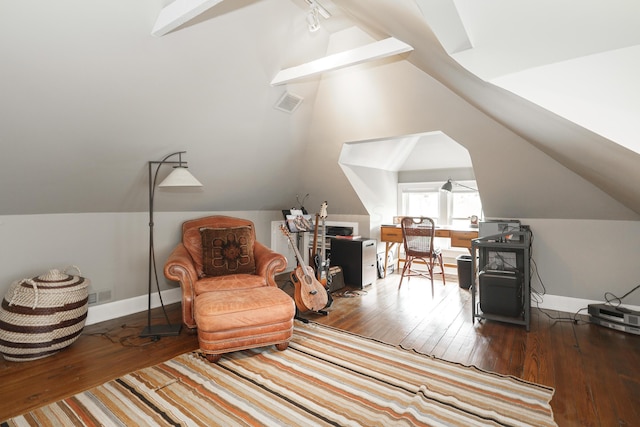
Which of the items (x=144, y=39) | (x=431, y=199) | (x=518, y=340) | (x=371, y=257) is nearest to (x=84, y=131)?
(x=144, y=39)

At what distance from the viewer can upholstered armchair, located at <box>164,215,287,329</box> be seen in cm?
281

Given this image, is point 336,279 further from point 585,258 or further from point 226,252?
point 585,258

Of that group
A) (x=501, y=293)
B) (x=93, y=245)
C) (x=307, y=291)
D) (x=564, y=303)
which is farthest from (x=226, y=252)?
(x=564, y=303)

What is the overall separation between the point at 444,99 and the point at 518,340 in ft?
7.38

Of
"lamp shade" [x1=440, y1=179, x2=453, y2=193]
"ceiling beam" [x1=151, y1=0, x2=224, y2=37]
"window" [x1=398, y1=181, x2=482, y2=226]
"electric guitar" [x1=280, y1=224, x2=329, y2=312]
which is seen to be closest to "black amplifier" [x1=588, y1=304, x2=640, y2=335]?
"window" [x1=398, y1=181, x2=482, y2=226]

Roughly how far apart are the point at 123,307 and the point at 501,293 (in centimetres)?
388

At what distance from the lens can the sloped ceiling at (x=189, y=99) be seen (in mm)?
1707

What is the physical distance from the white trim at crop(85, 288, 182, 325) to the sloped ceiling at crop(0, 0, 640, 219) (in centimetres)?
100

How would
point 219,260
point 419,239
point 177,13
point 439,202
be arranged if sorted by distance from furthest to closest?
point 439,202
point 419,239
point 219,260
point 177,13

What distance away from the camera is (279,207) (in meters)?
5.03

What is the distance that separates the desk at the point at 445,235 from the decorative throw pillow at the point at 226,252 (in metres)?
2.20

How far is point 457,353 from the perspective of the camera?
2457mm

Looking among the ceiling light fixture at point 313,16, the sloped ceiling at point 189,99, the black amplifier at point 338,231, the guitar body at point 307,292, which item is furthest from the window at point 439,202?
the ceiling light fixture at point 313,16

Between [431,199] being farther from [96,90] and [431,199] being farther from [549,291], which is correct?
[96,90]
